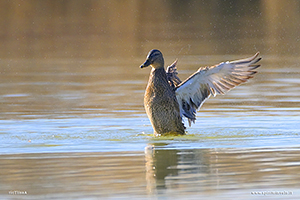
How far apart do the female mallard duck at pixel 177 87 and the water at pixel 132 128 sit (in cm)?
38

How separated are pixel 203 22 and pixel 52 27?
7726mm

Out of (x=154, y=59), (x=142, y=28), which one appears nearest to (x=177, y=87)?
(x=154, y=59)

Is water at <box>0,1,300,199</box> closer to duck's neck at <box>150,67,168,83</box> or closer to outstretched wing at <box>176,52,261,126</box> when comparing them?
outstretched wing at <box>176,52,261,126</box>

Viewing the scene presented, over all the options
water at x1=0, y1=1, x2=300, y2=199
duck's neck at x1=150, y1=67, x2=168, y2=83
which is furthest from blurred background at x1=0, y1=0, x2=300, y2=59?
duck's neck at x1=150, y1=67, x2=168, y2=83

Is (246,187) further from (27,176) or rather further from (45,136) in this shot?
(45,136)

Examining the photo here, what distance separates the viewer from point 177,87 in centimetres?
1015

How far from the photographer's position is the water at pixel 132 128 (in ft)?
21.7

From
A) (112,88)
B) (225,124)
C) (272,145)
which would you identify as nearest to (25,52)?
(112,88)

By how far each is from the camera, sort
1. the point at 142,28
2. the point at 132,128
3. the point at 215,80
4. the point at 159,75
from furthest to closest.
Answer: the point at 142,28
the point at 132,128
the point at 159,75
the point at 215,80

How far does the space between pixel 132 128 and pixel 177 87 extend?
104 centimetres

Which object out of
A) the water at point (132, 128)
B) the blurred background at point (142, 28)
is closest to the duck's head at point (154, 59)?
the water at point (132, 128)

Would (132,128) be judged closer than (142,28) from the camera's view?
Yes

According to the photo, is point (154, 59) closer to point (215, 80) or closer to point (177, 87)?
point (177, 87)

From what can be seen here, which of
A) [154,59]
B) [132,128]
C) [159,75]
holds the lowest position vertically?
[132,128]
